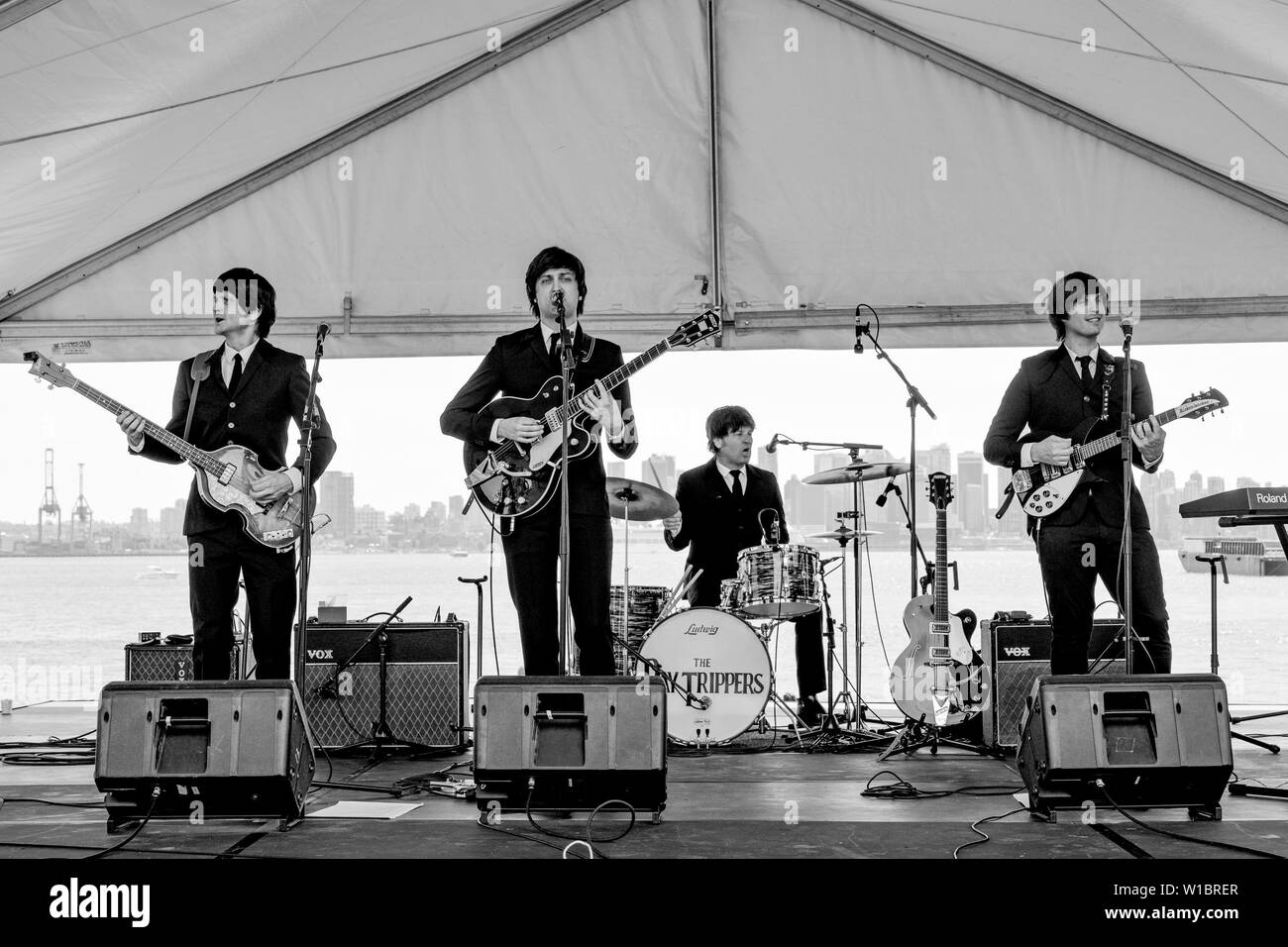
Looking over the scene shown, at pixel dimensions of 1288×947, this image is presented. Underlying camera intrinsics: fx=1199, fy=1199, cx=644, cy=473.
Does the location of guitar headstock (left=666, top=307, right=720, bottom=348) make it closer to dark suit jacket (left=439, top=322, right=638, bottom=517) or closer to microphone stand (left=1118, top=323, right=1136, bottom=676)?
dark suit jacket (left=439, top=322, right=638, bottom=517)

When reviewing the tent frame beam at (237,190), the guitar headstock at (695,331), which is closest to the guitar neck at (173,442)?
the guitar headstock at (695,331)

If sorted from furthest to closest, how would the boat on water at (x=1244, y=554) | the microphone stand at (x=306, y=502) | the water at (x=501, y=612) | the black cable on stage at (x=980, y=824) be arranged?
the water at (x=501, y=612) < the boat on water at (x=1244, y=554) < the microphone stand at (x=306, y=502) < the black cable on stage at (x=980, y=824)

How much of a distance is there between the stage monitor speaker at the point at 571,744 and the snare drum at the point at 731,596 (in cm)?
257

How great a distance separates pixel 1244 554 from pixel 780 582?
216 centimetres

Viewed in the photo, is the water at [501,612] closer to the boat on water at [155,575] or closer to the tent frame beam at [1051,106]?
the boat on water at [155,575]

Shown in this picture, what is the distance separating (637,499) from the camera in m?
5.99

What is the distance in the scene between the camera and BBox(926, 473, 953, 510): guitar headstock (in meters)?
5.69

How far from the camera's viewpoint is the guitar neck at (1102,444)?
4.20 m

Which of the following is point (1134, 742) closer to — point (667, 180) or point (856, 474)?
point (856, 474)

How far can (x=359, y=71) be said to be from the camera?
5531 mm

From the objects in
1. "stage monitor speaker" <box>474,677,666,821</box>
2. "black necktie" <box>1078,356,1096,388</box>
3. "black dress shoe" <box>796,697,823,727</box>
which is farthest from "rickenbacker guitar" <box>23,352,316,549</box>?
"black dress shoe" <box>796,697,823,727</box>

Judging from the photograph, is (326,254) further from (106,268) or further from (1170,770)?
(1170,770)

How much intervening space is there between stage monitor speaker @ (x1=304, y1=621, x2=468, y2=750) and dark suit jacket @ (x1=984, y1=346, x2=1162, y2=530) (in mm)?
2786
